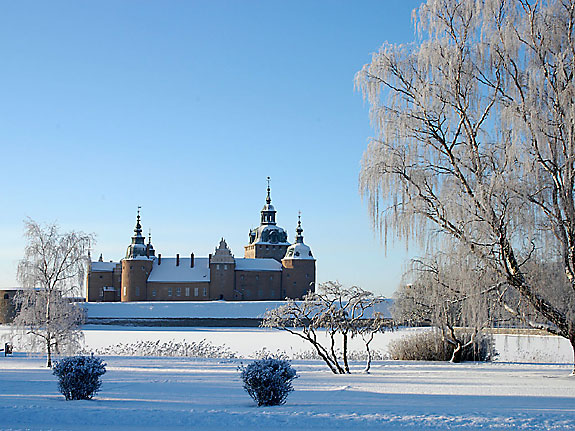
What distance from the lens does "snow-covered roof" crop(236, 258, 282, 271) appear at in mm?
75312

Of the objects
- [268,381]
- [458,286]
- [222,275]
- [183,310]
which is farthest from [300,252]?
[268,381]

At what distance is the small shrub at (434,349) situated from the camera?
22922 millimetres

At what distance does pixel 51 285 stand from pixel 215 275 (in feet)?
166

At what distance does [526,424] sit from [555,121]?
786cm

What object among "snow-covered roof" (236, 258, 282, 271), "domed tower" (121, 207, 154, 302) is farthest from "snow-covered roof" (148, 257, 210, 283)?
"snow-covered roof" (236, 258, 282, 271)

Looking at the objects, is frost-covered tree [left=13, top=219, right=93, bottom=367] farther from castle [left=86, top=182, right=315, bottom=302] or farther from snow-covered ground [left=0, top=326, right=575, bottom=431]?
castle [left=86, top=182, right=315, bottom=302]

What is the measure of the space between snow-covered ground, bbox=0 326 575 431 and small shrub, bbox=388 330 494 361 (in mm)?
3134

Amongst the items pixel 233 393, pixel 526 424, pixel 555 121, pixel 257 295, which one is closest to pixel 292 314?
pixel 233 393

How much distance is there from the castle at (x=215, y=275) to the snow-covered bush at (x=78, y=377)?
196 ft

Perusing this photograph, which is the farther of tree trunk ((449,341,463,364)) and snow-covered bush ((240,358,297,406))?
tree trunk ((449,341,463,364))

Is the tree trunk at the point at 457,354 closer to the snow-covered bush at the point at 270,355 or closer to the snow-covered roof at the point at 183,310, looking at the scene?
the snow-covered bush at the point at 270,355

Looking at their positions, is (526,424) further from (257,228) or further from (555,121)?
(257,228)

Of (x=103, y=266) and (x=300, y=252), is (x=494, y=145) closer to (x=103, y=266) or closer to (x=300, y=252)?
(x=300, y=252)

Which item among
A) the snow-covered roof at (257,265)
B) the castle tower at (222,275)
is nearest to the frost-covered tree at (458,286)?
the castle tower at (222,275)
